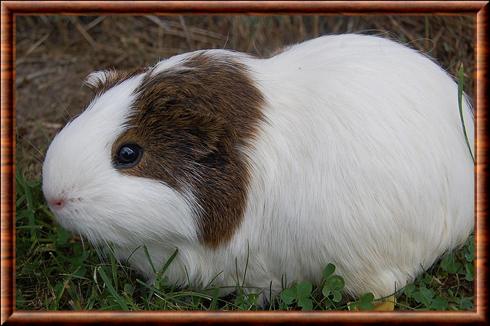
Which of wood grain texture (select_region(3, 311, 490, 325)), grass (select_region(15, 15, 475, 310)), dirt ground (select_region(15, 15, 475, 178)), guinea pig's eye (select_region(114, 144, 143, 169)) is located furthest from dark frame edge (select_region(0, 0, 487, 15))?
dirt ground (select_region(15, 15, 475, 178))

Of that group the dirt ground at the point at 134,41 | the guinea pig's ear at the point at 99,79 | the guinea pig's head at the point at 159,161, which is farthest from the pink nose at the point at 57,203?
the dirt ground at the point at 134,41

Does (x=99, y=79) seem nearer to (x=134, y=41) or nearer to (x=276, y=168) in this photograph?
(x=276, y=168)

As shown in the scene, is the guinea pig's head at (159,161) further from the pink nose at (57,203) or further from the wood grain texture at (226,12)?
the wood grain texture at (226,12)

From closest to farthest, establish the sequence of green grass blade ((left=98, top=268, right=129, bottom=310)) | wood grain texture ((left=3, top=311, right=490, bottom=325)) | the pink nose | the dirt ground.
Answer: wood grain texture ((left=3, top=311, right=490, bottom=325)), the pink nose, green grass blade ((left=98, top=268, right=129, bottom=310)), the dirt ground

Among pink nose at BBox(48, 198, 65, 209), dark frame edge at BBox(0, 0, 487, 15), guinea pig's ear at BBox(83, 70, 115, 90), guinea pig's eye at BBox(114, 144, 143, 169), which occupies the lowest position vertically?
pink nose at BBox(48, 198, 65, 209)

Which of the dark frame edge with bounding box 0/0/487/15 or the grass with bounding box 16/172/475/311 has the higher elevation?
the dark frame edge with bounding box 0/0/487/15

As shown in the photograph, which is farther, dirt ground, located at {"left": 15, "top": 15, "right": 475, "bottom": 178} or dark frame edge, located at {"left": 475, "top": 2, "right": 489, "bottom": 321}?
dirt ground, located at {"left": 15, "top": 15, "right": 475, "bottom": 178}

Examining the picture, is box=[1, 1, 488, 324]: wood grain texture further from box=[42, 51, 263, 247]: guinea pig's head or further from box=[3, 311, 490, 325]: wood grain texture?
box=[42, 51, 263, 247]: guinea pig's head

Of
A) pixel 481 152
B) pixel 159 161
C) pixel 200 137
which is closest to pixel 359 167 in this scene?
pixel 481 152
